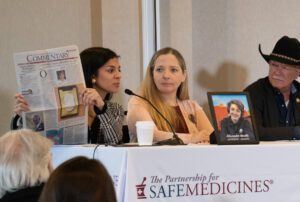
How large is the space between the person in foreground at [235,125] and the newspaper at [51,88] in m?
0.61

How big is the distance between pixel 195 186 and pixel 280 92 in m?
1.32

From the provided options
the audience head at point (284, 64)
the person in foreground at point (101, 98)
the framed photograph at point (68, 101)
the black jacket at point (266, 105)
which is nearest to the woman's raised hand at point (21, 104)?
the person in foreground at point (101, 98)

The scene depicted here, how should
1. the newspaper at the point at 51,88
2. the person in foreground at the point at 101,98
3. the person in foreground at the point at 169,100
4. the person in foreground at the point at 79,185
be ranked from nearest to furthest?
the person in foreground at the point at 79,185
the newspaper at the point at 51,88
the person in foreground at the point at 101,98
the person in foreground at the point at 169,100

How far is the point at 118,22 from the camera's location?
13.0 ft

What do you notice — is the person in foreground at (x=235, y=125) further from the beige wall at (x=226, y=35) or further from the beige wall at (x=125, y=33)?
the beige wall at (x=125, y=33)

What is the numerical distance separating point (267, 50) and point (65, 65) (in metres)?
1.68

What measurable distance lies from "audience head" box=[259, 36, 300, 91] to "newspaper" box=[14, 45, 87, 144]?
128 centimetres

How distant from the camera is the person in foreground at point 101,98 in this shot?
2.34m

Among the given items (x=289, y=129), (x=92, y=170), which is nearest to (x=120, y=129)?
(x=289, y=129)

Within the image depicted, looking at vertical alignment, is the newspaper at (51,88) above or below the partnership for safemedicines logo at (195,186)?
above

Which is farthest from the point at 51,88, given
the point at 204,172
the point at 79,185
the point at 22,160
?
the point at 79,185

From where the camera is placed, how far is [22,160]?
169 centimetres

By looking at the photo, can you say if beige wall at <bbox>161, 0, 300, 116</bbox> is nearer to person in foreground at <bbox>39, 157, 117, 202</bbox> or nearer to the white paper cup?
the white paper cup

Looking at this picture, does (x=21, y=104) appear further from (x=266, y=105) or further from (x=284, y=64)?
(x=284, y=64)
